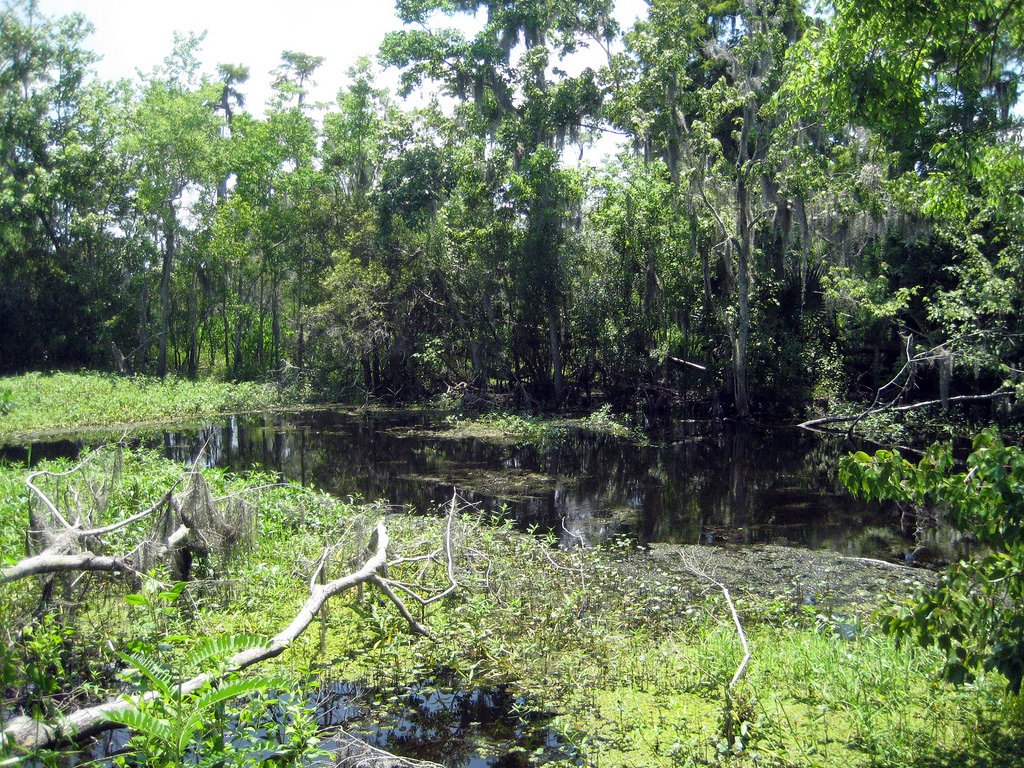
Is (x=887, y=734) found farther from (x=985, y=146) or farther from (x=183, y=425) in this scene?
(x=183, y=425)

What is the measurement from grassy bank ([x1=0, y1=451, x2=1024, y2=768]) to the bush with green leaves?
2.41 ft

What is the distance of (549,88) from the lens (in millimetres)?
21734

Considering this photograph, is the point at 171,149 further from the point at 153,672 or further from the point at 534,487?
the point at 153,672

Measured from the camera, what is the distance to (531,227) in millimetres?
21109

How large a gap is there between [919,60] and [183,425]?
58.5ft

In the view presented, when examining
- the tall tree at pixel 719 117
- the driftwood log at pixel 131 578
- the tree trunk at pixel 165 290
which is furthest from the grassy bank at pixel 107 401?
the tall tree at pixel 719 117

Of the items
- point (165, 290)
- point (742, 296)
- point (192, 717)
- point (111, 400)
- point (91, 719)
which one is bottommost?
point (91, 719)

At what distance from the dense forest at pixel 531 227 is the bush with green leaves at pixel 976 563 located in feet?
24.2

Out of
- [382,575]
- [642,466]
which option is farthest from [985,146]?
[642,466]

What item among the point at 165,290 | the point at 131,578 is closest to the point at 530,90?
the point at 165,290

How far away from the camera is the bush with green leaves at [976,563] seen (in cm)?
343

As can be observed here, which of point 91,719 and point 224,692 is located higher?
point 224,692

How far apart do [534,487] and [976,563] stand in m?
9.20

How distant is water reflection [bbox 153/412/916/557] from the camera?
33.4 ft
